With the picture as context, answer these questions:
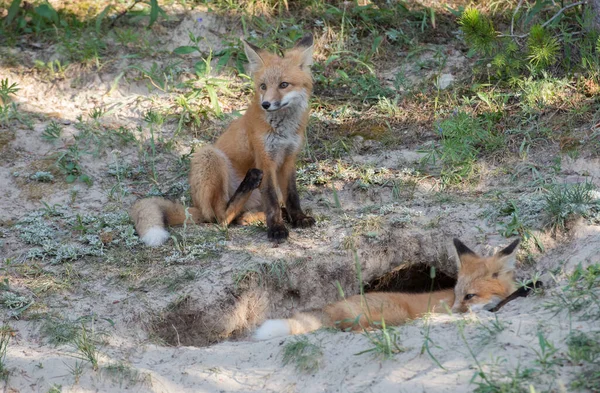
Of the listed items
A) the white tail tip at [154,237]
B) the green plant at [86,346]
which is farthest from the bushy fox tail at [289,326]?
the white tail tip at [154,237]

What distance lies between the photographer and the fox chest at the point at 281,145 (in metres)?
5.95

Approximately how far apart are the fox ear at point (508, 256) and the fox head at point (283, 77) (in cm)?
204

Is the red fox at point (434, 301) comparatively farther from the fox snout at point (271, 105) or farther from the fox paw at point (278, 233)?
the fox snout at point (271, 105)

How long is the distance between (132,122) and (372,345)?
4446 millimetres

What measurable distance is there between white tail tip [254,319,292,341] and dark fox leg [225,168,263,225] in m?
1.45

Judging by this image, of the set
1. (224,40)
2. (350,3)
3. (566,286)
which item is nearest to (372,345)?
(566,286)

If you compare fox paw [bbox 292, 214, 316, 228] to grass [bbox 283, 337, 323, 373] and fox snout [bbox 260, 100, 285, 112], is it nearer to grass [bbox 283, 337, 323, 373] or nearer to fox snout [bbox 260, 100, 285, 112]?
fox snout [bbox 260, 100, 285, 112]

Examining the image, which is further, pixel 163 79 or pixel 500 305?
pixel 163 79

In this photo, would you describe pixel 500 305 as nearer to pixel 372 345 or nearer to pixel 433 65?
pixel 372 345

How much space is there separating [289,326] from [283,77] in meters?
2.07

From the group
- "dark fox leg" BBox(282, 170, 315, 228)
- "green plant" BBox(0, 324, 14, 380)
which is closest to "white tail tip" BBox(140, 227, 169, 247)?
"dark fox leg" BBox(282, 170, 315, 228)

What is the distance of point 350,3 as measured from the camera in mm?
8742

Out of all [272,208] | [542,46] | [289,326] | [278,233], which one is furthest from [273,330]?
[542,46]

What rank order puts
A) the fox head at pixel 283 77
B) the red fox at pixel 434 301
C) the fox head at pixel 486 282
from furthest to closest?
the fox head at pixel 283 77 → the fox head at pixel 486 282 → the red fox at pixel 434 301
